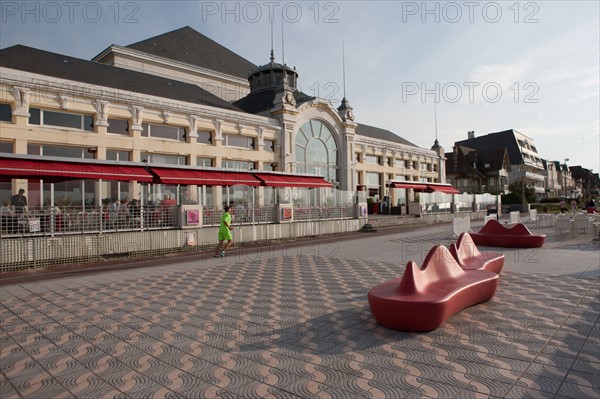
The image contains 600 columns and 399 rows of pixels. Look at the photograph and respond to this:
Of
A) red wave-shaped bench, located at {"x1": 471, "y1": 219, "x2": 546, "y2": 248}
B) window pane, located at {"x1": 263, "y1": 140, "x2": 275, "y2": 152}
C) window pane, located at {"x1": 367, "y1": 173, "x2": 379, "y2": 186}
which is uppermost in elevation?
window pane, located at {"x1": 263, "y1": 140, "x2": 275, "y2": 152}

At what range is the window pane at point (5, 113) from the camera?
20.9m

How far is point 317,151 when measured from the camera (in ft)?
126

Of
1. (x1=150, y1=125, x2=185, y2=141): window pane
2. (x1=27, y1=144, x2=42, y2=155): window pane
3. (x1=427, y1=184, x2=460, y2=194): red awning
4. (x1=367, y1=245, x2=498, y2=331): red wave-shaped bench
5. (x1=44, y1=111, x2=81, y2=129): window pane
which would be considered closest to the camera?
(x1=367, y1=245, x2=498, y2=331): red wave-shaped bench

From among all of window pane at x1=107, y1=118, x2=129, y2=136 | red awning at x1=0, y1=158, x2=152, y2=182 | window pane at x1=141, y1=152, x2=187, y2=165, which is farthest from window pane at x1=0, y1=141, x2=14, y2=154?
red awning at x1=0, y1=158, x2=152, y2=182

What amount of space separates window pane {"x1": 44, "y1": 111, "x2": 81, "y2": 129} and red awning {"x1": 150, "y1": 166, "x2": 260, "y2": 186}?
10051mm

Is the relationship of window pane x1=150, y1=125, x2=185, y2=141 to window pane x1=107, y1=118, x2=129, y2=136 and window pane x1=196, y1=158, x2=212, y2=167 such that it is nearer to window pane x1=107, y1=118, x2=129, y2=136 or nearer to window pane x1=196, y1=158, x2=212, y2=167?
window pane x1=107, y1=118, x2=129, y2=136

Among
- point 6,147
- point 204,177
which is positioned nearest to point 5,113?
point 6,147

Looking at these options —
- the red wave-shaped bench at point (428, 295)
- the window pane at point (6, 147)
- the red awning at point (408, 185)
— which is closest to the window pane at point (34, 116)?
the window pane at point (6, 147)

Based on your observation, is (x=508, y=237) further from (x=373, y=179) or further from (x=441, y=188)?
(x=373, y=179)

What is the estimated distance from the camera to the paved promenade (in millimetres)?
3914

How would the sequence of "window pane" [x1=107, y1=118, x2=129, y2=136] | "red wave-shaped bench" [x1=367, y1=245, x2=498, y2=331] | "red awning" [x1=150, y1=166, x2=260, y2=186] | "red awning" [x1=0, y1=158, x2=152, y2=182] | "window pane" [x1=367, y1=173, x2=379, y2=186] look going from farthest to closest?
1. "window pane" [x1=367, y1=173, x2=379, y2=186]
2. "window pane" [x1=107, y1=118, x2=129, y2=136]
3. "red awning" [x1=150, y1=166, x2=260, y2=186]
4. "red awning" [x1=0, y1=158, x2=152, y2=182]
5. "red wave-shaped bench" [x1=367, y1=245, x2=498, y2=331]

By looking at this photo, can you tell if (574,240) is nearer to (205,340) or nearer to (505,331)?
(505,331)

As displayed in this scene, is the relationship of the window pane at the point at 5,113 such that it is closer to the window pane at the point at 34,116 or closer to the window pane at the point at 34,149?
the window pane at the point at 34,116

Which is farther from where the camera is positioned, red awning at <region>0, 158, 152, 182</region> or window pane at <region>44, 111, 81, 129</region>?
window pane at <region>44, 111, 81, 129</region>
